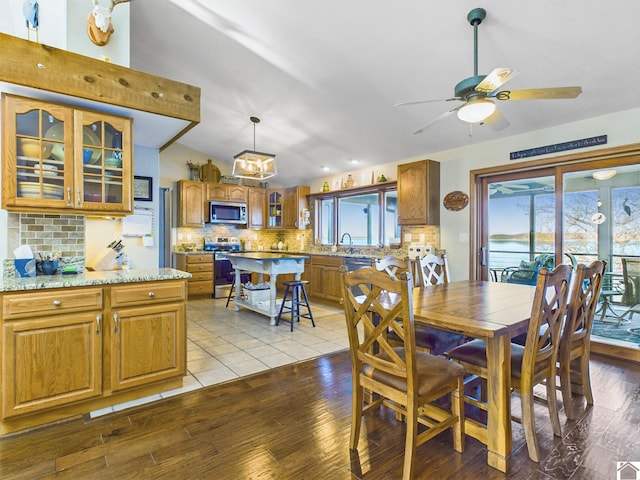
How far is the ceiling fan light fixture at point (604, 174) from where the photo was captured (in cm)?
350

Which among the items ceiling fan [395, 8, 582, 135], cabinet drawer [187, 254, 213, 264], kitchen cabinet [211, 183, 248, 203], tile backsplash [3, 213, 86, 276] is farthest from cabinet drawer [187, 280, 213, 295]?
ceiling fan [395, 8, 582, 135]

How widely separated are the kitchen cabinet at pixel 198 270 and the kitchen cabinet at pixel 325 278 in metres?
1.96

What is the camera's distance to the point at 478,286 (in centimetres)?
303

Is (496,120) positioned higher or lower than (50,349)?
higher

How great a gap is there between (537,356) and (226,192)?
6245 mm

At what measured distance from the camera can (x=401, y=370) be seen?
1661 millimetres

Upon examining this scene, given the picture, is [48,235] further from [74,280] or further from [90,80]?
[90,80]

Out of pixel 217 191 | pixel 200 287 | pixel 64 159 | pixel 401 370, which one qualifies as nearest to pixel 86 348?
pixel 64 159

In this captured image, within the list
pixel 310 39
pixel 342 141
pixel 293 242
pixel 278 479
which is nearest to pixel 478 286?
pixel 278 479

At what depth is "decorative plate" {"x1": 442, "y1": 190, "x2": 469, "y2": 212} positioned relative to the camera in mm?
4631

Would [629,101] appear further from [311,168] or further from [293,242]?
[293,242]

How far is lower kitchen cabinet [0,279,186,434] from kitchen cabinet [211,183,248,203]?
4517 mm

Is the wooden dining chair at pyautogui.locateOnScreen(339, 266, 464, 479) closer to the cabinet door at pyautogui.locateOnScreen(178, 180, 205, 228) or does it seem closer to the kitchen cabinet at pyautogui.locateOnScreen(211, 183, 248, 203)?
the cabinet door at pyautogui.locateOnScreen(178, 180, 205, 228)

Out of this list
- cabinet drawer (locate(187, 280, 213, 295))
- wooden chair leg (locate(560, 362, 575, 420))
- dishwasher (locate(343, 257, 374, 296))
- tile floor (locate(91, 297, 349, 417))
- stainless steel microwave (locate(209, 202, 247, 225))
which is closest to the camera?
wooden chair leg (locate(560, 362, 575, 420))
